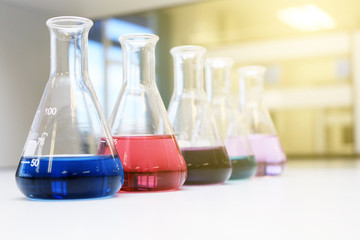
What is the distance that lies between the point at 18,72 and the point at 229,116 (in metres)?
1.43

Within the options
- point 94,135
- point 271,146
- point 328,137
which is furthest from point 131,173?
point 328,137

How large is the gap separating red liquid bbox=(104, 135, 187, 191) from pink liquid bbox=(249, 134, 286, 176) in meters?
0.43

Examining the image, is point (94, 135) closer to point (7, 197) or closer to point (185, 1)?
point (7, 197)

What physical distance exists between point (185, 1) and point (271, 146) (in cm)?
122

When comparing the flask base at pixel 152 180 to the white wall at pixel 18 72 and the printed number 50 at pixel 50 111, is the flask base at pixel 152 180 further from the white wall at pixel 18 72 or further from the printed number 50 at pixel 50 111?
the white wall at pixel 18 72

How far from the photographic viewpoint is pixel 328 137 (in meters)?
3.64

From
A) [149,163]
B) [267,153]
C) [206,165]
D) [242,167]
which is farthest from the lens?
[267,153]

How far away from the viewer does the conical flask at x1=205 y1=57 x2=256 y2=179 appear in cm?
109

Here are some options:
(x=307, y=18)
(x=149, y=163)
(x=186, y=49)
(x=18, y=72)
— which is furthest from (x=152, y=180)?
(x=307, y=18)

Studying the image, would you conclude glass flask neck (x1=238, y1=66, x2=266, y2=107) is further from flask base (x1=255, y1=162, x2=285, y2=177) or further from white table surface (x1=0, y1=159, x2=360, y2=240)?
white table surface (x1=0, y1=159, x2=360, y2=240)

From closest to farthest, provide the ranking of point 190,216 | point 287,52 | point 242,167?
point 190,216, point 242,167, point 287,52

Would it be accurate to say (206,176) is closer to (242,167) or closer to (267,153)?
(242,167)

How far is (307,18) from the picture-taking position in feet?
11.9

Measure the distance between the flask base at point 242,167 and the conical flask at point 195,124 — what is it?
123 millimetres
